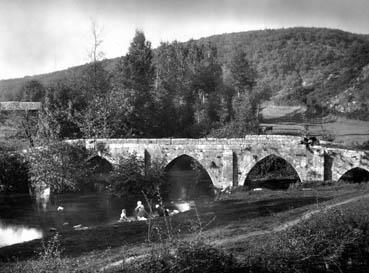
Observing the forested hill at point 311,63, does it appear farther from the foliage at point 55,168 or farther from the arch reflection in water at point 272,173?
the foliage at point 55,168

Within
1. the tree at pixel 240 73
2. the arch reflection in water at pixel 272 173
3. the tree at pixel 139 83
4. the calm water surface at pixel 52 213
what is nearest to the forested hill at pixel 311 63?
the tree at pixel 240 73

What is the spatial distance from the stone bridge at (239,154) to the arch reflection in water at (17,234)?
11511 mm

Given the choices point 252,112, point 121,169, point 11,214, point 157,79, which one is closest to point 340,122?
point 252,112

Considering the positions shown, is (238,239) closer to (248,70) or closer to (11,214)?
(11,214)

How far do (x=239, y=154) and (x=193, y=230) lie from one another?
17.4m

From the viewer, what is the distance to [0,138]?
1973 inches

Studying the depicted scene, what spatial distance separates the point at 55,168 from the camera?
120 feet

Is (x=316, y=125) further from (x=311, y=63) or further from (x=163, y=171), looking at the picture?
(x=311, y=63)

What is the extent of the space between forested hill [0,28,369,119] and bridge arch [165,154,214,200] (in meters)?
24.4

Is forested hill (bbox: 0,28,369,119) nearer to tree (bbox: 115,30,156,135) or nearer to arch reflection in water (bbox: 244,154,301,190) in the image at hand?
tree (bbox: 115,30,156,135)

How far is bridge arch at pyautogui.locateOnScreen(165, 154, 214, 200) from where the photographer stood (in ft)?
124

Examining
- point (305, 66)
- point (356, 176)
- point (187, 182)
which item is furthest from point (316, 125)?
point (305, 66)

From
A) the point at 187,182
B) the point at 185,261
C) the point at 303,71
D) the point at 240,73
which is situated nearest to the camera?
the point at 185,261

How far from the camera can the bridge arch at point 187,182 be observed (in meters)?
37.7
